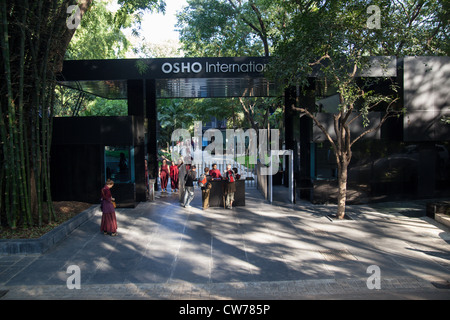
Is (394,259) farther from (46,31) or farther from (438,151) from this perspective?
(46,31)

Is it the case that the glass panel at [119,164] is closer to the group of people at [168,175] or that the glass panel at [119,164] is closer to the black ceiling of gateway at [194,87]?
the group of people at [168,175]

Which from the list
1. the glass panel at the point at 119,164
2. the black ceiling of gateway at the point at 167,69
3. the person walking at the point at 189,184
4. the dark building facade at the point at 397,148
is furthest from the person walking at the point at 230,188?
the glass panel at the point at 119,164

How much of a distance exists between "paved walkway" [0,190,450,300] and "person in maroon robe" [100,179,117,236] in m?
0.24

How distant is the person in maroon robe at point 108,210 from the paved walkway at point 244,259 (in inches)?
9.4

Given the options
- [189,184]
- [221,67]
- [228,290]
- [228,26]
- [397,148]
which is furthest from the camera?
[228,26]

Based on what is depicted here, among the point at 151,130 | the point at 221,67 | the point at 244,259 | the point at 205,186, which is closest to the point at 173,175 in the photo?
the point at 151,130

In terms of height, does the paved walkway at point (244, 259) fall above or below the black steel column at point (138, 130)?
below

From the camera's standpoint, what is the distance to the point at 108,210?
10211 millimetres

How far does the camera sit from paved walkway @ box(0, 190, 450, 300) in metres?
6.83

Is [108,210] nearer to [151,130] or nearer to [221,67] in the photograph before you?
[221,67]

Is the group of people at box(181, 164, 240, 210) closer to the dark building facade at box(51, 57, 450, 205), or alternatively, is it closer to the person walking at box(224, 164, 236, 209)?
the person walking at box(224, 164, 236, 209)

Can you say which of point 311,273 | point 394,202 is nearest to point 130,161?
point 311,273

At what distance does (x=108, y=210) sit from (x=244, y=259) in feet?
13.2

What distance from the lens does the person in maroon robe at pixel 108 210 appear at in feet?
33.3
